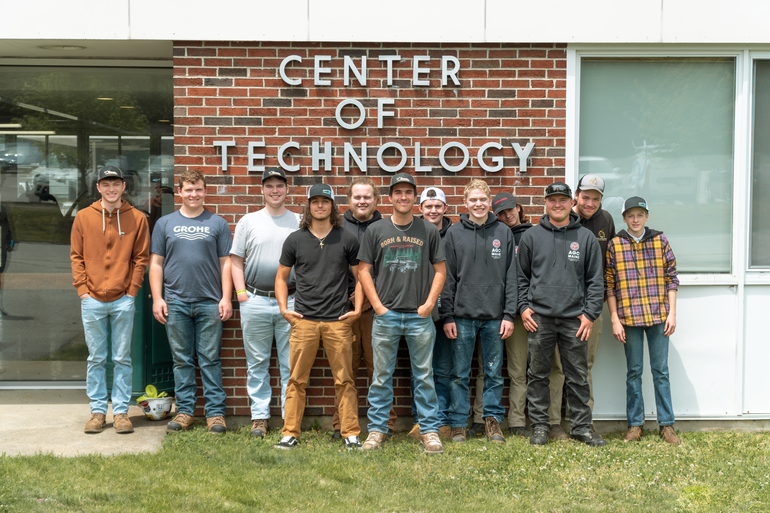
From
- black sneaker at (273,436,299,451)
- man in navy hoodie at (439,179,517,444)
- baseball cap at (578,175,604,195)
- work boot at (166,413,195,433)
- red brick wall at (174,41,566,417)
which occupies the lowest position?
black sneaker at (273,436,299,451)

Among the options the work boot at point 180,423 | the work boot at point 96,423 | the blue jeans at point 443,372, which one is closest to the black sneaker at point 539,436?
the blue jeans at point 443,372

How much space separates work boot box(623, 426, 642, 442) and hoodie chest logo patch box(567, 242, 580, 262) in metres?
1.48

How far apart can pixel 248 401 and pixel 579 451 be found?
2.62m

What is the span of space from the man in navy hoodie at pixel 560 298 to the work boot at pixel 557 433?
13cm

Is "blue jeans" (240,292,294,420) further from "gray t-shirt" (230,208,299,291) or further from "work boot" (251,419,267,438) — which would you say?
"gray t-shirt" (230,208,299,291)

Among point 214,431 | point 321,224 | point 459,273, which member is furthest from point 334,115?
point 214,431

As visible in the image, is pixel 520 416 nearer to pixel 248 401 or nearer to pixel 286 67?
pixel 248 401

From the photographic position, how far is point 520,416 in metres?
5.60

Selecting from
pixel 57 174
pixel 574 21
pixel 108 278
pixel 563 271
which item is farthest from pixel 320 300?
pixel 57 174

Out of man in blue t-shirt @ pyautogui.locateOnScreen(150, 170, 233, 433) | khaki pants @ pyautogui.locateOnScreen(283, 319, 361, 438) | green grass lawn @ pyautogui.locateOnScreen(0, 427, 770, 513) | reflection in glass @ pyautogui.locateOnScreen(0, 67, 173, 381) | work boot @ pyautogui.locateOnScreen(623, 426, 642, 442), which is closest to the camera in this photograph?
green grass lawn @ pyautogui.locateOnScreen(0, 427, 770, 513)

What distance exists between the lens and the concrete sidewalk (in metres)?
5.11

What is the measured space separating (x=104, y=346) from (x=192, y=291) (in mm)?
847

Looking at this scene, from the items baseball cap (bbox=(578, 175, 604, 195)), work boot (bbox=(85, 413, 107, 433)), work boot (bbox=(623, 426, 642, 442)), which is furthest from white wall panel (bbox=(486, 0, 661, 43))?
work boot (bbox=(85, 413, 107, 433))

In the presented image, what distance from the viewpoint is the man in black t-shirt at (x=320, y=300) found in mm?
5094
